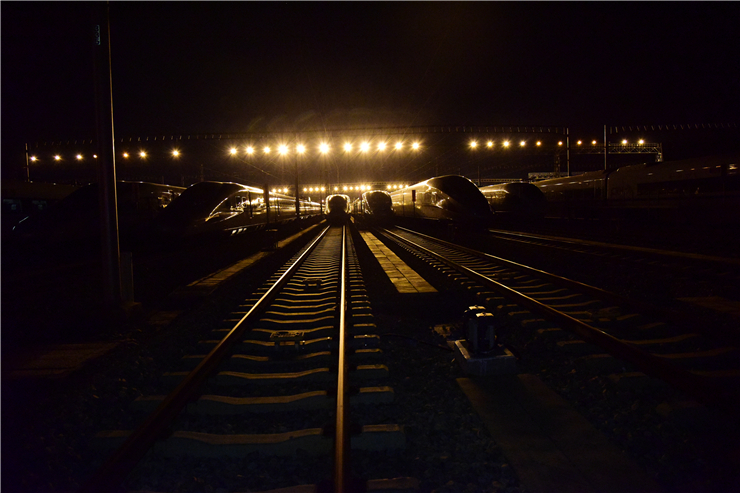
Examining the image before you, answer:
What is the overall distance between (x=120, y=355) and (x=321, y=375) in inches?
94.2

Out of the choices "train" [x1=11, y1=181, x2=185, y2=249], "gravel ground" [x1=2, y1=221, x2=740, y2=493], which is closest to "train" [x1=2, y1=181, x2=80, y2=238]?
"train" [x1=11, y1=181, x2=185, y2=249]

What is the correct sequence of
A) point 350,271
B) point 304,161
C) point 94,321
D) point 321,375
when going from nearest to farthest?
1. point 321,375
2. point 94,321
3. point 350,271
4. point 304,161

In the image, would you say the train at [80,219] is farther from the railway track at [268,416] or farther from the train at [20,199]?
the train at [20,199]

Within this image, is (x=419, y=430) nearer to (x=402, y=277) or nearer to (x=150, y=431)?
(x=150, y=431)

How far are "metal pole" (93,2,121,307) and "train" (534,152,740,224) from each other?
19.1m

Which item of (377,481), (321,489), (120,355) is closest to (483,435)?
(377,481)

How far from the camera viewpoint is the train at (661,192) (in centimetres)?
1603

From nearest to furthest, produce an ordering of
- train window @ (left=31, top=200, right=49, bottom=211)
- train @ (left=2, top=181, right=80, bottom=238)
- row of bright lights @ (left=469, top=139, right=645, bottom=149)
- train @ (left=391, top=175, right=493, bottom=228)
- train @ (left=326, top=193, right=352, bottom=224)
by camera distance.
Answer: train @ (left=391, top=175, right=493, bottom=228) → train @ (left=2, top=181, right=80, bottom=238) → train window @ (left=31, top=200, right=49, bottom=211) → row of bright lights @ (left=469, top=139, right=645, bottom=149) → train @ (left=326, top=193, right=352, bottom=224)

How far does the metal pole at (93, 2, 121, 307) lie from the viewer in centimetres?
570

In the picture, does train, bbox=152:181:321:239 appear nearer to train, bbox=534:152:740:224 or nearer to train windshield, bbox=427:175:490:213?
train windshield, bbox=427:175:490:213

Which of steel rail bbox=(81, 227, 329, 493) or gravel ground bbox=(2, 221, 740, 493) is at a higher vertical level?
steel rail bbox=(81, 227, 329, 493)

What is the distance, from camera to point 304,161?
4709 centimetres

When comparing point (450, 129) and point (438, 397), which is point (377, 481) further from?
point (450, 129)

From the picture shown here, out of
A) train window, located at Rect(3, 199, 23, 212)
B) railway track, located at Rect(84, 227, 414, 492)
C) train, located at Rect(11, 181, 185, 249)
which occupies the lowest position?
railway track, located at Rect(84, 227, 414, 492)
